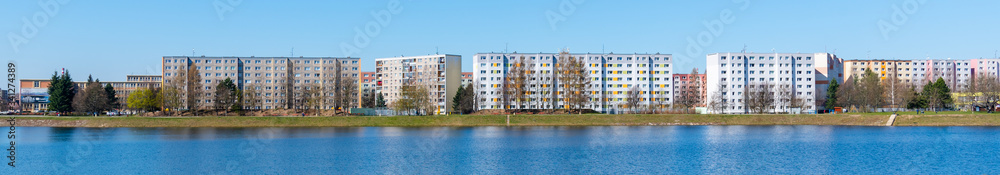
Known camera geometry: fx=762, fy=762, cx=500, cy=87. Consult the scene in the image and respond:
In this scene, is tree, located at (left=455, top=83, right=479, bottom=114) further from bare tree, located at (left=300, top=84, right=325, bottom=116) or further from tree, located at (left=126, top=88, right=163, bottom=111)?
tree, located at (left=126, top=88, right=163, bottom=111)

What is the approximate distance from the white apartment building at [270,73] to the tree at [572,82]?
142ft

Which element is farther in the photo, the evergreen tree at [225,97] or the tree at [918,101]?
the tree at [918,101]

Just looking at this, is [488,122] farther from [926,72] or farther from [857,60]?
[926,72]

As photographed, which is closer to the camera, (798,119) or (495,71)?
(798,119)

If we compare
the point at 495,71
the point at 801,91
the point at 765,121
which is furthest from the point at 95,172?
the point at 801,91

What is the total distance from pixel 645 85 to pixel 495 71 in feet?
84.4

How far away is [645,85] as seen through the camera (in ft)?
427

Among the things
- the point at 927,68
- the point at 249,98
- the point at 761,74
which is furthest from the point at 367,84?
the point at 927,68

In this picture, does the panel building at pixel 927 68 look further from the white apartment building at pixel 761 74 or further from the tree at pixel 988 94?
the white apartment building at pixel 761 74

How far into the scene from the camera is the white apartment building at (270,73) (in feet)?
449

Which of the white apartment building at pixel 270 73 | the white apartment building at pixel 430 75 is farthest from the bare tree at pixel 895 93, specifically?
the white apartment building at pixel 270 73

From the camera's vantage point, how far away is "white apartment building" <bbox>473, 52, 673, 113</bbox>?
12719cm

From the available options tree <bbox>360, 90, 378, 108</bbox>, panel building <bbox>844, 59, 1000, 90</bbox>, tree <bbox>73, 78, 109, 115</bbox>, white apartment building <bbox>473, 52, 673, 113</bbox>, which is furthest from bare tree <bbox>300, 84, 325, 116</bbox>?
panel building <bbox>844, 59, 1000, 90</bbox>

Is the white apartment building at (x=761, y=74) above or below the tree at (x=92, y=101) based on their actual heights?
above
